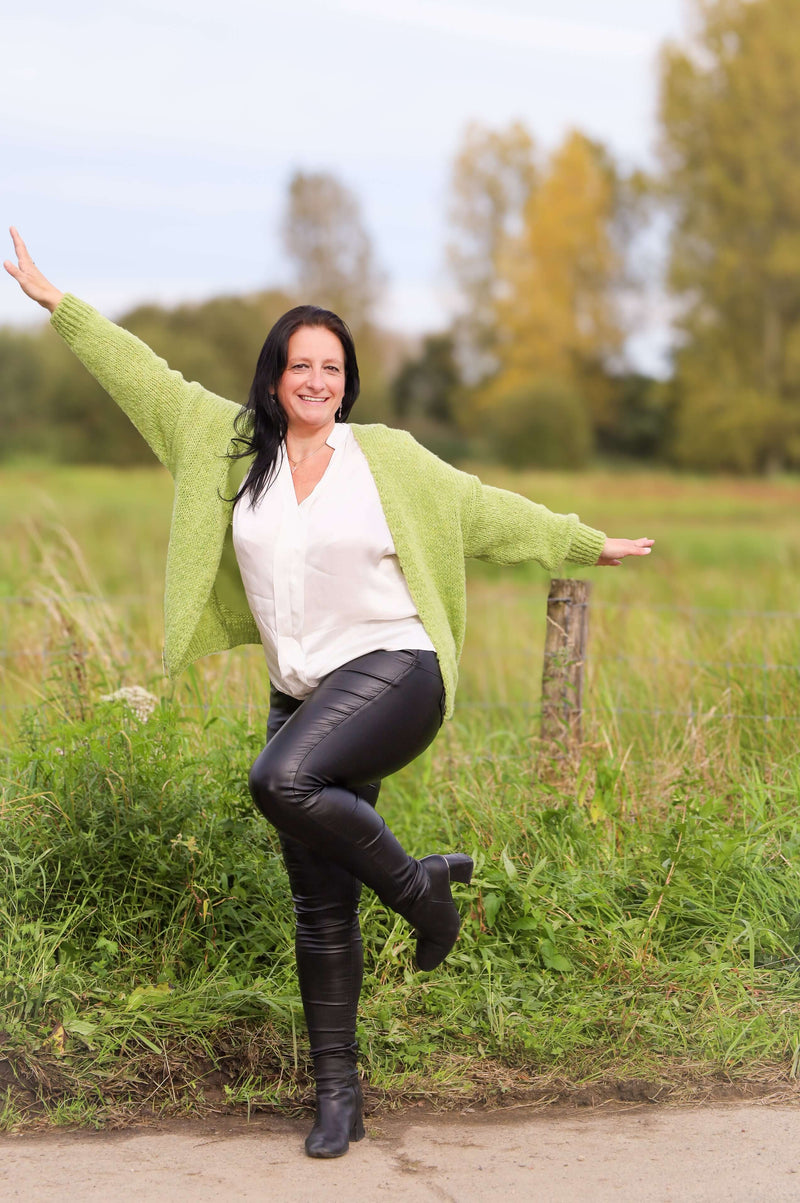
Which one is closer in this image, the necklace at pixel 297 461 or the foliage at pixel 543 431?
the necklace at pixel 297 461

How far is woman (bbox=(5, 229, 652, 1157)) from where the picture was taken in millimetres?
3291

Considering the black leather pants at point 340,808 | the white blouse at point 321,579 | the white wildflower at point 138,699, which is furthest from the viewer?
the white wildflower at point 138,699

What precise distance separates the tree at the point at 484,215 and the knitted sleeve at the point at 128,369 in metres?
39.4

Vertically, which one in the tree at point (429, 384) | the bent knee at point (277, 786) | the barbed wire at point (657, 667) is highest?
the tree at point (429, 384)

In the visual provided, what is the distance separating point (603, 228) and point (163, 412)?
40.0 metres

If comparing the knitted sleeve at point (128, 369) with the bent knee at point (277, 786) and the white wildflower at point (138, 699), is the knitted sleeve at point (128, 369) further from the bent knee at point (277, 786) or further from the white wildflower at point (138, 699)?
the white wildflower at point (138, 699)

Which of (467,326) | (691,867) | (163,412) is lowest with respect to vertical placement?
(691,867)

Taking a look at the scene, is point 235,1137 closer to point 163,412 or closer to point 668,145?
point 163,412

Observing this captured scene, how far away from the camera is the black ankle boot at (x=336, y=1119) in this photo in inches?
130

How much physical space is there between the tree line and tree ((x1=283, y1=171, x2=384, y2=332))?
67mm

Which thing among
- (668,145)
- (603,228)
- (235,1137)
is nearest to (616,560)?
(235,1137)

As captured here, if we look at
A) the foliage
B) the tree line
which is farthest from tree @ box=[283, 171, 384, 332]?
the foliage

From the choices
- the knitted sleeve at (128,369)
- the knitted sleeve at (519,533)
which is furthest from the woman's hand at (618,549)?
the knitted sleeve at (128,369)

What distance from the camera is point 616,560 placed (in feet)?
12.6
